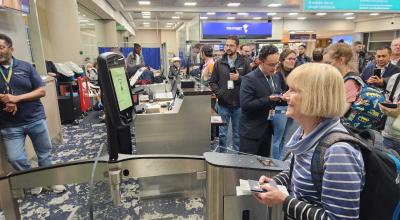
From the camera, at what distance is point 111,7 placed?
33.6ft

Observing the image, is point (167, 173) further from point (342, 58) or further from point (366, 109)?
point (342, 58)

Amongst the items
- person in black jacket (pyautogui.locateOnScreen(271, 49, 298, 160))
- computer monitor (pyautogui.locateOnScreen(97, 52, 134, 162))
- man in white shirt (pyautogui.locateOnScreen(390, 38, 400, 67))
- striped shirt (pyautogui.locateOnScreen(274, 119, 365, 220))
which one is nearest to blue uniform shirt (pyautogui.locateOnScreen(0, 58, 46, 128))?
computer monitor (pyautogui.locateOnScreen(97, 52, 134, 162))

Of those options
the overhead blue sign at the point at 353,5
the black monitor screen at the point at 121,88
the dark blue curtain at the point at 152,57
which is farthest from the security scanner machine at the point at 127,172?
the dark blue curtain at the point at 152,57

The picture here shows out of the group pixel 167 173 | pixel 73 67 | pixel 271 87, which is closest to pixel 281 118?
pixel 271 87

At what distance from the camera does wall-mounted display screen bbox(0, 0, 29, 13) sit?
312 cm

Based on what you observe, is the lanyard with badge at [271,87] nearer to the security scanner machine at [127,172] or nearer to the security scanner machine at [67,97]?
the security scanner machine at [127,172]

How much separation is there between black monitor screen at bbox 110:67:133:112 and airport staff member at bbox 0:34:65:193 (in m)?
1.76

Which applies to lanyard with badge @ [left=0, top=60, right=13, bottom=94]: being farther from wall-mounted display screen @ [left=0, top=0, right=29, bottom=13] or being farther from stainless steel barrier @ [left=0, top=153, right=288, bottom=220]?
stainless steel barrier @ [left=0, top=153, right=288, bottom=220]

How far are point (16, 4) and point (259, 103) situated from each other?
10.5ft

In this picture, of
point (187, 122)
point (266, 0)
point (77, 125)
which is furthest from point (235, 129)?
point (266, 0)

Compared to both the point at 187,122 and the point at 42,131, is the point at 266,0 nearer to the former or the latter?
the point at 187,122

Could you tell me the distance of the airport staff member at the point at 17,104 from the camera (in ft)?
8.12

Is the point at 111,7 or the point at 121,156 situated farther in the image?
the point at 111,7

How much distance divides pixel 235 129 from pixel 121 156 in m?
2.58
